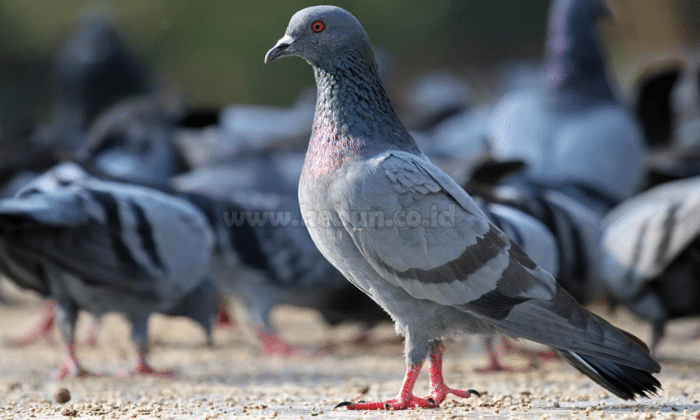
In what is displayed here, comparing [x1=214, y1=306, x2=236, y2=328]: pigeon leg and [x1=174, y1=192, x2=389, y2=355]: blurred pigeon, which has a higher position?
[x1=174, y1=192, x2=389, y2=355]: blurred pigeon

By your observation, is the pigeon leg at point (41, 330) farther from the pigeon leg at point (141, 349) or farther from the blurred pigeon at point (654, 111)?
the blurred pigeon at point (654, 111)

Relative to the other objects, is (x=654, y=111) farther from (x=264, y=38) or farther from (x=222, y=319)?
(x=264, y=38)

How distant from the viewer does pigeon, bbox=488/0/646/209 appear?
8.58m

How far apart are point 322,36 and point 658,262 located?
114 inches

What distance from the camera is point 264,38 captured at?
81.6 feet

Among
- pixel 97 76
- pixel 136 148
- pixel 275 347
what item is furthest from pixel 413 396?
pixel 97 76

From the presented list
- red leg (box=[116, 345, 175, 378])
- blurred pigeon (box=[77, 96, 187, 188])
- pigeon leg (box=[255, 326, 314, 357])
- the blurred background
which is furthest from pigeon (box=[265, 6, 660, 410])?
the blurred background

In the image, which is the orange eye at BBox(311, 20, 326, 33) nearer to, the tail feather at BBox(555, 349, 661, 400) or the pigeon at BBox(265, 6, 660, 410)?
the pigeon at BBox(265, 6, 660, 410)

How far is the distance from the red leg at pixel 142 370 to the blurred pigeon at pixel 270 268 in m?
1.21

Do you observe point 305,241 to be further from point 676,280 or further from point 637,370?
point 637,370

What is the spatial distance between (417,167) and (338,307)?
343cm

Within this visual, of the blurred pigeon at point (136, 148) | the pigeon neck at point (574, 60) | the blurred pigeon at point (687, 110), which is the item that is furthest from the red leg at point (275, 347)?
the blurred pigeon at point (687, 110)

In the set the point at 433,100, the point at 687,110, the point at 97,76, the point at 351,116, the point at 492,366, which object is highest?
the point at 433,100

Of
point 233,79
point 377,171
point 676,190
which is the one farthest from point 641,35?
point 377,171
